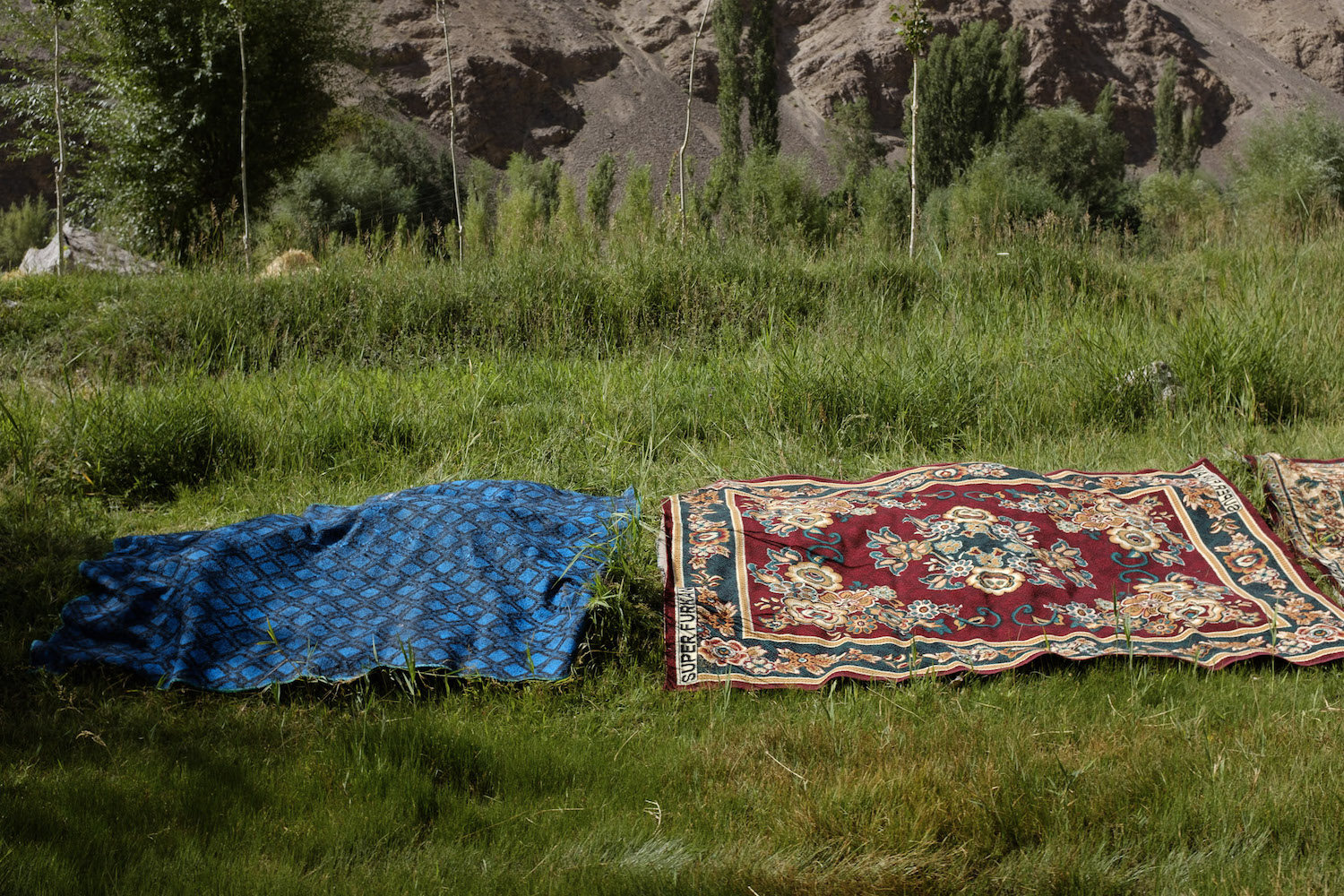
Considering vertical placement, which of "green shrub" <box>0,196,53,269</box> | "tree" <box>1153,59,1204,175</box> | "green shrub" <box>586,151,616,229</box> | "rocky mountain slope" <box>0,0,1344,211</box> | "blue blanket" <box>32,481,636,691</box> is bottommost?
"blue blanket" <box>32,481,636,691</box>

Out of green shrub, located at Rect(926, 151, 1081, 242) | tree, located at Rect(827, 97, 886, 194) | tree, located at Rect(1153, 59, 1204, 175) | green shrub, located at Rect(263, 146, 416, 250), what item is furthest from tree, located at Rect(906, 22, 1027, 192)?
green shrub, located at Rect(263, 146, 416, 250)

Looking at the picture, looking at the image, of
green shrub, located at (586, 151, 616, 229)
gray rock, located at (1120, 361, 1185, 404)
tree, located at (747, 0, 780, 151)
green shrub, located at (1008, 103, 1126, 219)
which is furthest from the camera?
tree, located at (747, 0, 780, 151)

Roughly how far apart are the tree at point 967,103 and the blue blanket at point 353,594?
42524 millimetres

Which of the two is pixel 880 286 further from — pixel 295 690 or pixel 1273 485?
pixel 295 690

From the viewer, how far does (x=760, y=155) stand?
1284 inches

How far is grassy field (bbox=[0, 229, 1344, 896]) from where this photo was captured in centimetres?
188

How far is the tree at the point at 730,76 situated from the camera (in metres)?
40.4

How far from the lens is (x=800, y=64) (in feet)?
219

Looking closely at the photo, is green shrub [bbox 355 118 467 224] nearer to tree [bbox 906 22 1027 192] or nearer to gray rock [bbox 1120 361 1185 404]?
tree [bbox 906 22 1027 192]

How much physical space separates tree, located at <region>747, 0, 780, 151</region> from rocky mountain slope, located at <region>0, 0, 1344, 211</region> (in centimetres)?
1077

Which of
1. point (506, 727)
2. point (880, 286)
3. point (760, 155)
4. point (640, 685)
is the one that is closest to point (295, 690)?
point (506, 727)

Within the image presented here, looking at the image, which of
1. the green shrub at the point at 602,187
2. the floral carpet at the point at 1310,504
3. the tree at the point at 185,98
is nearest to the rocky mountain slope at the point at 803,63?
the green shrub at the point at 602,187

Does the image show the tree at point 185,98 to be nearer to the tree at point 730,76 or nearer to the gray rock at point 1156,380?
the gray rock at point 1156,380

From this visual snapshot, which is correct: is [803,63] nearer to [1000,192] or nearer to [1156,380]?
[1000,192]
